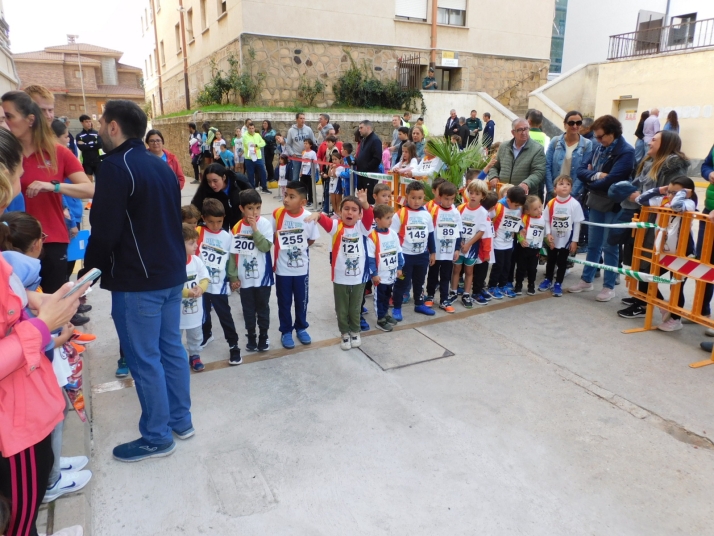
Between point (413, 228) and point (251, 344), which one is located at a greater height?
point (413, 228)

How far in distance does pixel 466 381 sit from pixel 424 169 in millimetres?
4204

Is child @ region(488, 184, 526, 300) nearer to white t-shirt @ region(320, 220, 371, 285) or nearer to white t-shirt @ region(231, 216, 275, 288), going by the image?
white t-shirt @ region(320, 220, 371, 285)

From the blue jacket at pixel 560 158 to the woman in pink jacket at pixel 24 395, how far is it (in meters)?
6.00

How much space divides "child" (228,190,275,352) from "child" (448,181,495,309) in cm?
228

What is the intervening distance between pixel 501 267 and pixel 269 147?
9700 mm

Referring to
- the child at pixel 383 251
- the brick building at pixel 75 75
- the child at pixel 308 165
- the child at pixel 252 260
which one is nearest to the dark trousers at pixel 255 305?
the child at pixel 252 260

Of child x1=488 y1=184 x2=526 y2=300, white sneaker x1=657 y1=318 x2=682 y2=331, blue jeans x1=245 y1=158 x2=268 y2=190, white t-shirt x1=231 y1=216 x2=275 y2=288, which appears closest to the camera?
white t-shirt x1=231 y1=216 x2=275 y2=288

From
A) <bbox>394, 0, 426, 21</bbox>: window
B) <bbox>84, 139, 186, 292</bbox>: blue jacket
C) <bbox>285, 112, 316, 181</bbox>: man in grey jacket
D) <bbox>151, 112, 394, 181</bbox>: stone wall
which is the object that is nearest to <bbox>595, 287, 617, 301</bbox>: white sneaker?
<bbox>84, 139, 186, 292</bbox>: blue jacket

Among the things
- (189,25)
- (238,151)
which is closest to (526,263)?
(238,151)

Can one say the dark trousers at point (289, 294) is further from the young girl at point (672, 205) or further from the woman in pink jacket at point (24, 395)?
the young girl at point (672, 205)

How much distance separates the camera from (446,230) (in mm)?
5457

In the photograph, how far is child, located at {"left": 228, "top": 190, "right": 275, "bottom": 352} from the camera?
4230 millimetres

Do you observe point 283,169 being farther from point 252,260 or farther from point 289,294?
point 252,260

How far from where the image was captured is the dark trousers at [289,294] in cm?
465
